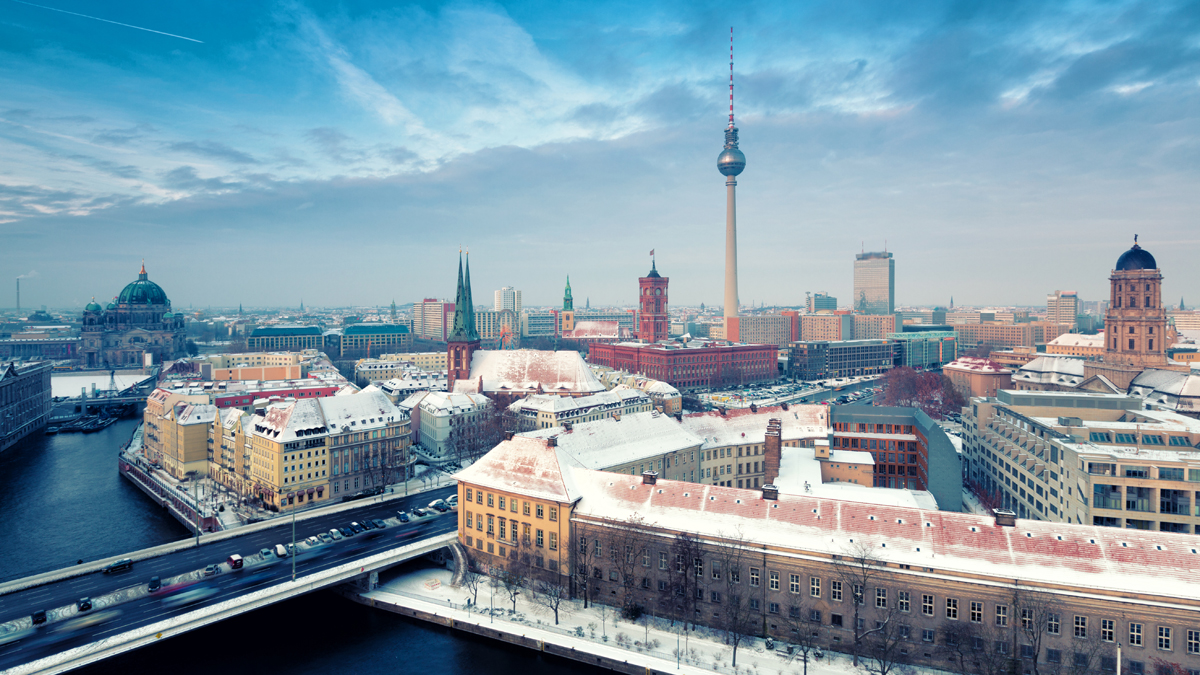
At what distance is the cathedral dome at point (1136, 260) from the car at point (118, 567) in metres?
149

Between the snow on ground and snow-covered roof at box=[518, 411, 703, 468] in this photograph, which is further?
snow-covered roof at box=[518, 411, 703, 468]

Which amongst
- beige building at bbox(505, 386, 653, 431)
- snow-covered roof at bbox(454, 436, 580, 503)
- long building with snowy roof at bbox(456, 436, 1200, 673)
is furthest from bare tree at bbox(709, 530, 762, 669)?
beige building at bbox(505, 386, 653, 431)

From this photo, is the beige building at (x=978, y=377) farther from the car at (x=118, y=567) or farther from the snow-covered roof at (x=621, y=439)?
the car at (x=118, y=567)

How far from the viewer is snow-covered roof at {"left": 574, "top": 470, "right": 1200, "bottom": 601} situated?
123ft

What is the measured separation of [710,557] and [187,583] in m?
41.2

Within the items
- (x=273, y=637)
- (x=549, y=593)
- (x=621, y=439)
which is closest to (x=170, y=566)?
(x=273, y=637)

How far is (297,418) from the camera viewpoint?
77.9 metres

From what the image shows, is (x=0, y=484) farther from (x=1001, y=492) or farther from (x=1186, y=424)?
(x=1186, y=424)

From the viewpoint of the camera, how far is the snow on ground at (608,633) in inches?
1649

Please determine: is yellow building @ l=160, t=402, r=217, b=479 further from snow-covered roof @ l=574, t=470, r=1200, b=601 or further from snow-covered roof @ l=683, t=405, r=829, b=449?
snow-covered roof @ l=683, t=405, r=829, b=449

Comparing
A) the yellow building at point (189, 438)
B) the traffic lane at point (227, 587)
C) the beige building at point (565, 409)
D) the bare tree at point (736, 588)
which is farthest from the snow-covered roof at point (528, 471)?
the yellow building at point (189, 438)

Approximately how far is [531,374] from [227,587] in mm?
84980

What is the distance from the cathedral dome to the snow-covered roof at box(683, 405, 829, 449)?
73.6 metres

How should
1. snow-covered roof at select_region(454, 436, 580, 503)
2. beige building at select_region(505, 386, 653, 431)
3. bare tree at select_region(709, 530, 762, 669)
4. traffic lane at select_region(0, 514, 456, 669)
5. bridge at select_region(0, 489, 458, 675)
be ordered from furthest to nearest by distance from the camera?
beige building at select_region(505, 386, 653, 431)
snow-covered roof at select_region(454, 436, 580, 503)
bare tree at select_region(709, 530, 762, 669)
bridge at select_region(0, 489, 458, 675)
traffic lane at select_region(0, 514, 456, 669)
